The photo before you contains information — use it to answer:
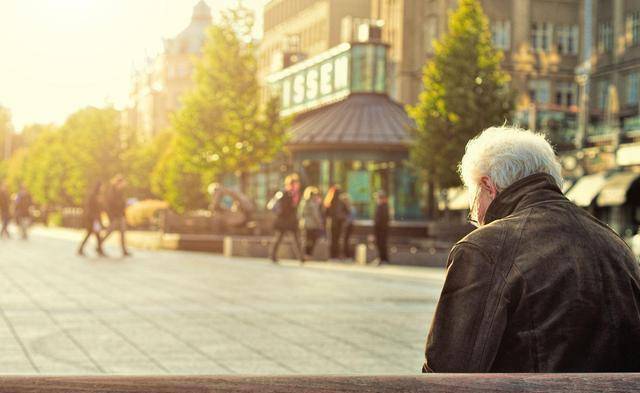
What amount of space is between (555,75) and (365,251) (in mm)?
51158

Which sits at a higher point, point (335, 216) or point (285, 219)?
point (335, 216)

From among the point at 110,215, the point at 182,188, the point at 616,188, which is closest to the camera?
the point at 110,215

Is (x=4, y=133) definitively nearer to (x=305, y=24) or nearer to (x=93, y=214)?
(x=305, y=24)

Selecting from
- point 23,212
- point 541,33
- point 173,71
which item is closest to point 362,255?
point 23,212

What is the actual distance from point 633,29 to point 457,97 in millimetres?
38939

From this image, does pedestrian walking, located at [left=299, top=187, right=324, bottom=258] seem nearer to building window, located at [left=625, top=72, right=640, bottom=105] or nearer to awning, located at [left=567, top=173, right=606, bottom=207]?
awning, located at [left=567, top=173, right=606, bottom=207]

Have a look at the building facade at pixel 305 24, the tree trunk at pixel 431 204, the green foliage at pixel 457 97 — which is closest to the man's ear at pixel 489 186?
the green foliage at pixel 457 97

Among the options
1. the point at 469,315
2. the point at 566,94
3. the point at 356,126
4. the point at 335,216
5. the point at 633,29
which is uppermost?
the point at 633,29

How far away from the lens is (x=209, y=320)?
42.7 ft

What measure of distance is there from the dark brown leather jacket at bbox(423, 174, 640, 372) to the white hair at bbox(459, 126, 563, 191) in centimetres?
23

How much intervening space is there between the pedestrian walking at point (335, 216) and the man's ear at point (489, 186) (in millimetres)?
24878

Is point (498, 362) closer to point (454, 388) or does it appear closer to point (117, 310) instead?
point (454, 388)

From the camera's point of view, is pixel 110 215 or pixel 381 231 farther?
pixel 110 215

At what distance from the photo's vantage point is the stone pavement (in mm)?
9680
